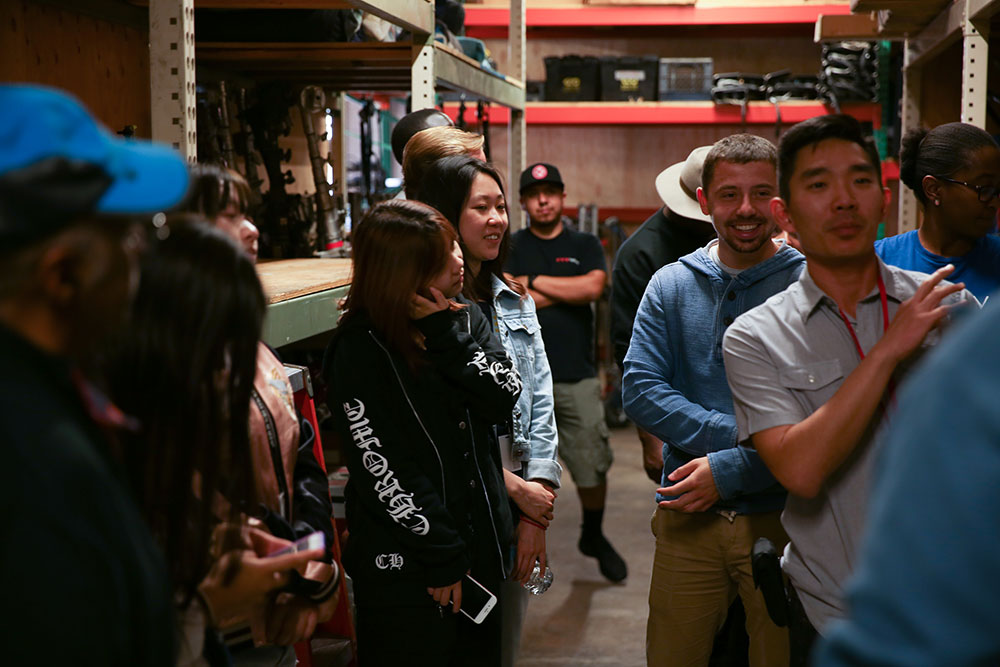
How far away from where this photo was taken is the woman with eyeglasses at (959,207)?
238 centimetres

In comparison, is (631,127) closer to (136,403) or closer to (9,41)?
(9,41)

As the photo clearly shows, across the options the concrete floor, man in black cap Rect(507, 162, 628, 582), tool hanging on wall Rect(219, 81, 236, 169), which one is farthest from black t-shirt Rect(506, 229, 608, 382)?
tool hanging on wall Rect(219, 81, 236, 169)

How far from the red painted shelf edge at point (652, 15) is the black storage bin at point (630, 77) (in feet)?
1.18

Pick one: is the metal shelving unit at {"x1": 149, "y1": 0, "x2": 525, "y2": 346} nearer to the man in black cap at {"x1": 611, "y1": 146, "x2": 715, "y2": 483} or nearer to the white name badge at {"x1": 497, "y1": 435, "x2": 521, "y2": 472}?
the white name badge at {"x1": 497, "y1": 435, "x2": 521, "y2": 472}

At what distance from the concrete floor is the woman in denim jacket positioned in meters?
1.15

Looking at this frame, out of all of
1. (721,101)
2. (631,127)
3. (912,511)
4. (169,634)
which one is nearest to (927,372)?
(912,511)

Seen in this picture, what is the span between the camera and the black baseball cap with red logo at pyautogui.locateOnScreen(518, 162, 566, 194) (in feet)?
15.3

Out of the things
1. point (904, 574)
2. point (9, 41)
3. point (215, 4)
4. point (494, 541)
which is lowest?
point (494, 541)

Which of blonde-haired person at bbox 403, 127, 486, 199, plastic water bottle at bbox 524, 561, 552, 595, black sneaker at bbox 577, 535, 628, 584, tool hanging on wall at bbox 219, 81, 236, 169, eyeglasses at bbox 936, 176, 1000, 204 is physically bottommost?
black sneaker at bbox 577, 535, 628, 584

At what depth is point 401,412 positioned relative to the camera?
6.41ft

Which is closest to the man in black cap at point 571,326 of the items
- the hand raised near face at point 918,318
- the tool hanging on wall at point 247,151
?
the tool hanging on wall at point 247,151

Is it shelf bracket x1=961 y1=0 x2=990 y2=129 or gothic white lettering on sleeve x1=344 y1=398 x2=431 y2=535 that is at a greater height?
shelf bracket x1=961 y1=0 x2=990 y2=129

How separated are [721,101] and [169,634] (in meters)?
6.85

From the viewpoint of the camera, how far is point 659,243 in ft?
10.1
